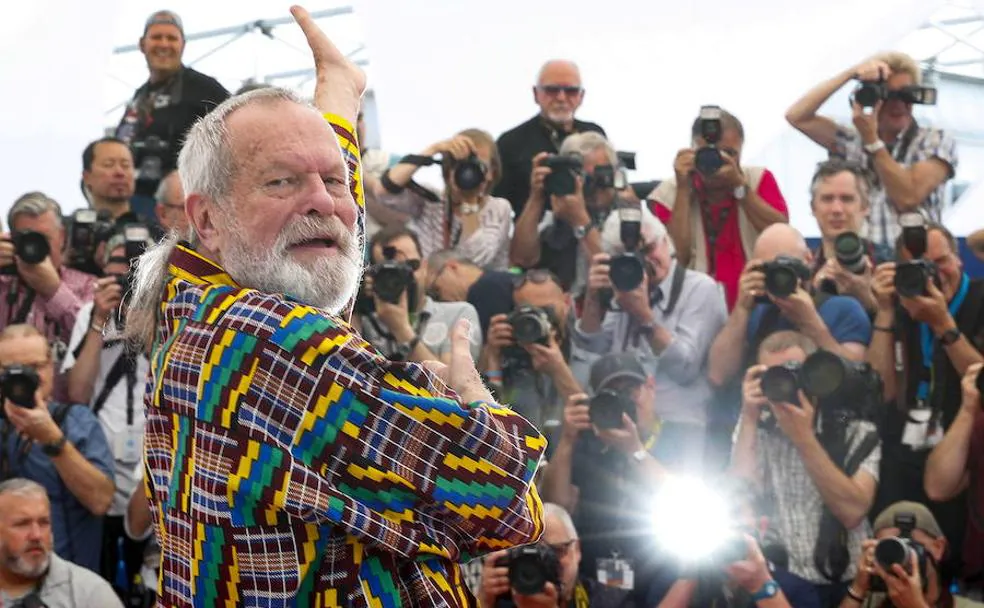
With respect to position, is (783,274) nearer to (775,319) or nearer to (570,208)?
(775,319)

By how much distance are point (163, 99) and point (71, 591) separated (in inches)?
82.0

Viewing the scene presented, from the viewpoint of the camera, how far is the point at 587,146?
18.5 feet

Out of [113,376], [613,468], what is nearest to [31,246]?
[113,376]

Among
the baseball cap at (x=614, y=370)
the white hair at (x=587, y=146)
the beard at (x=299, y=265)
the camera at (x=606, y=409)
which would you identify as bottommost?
the camera at (x=606, y=409)

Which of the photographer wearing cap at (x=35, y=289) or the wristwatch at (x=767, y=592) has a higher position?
the photographer wearing cap at (x=35, y=289)

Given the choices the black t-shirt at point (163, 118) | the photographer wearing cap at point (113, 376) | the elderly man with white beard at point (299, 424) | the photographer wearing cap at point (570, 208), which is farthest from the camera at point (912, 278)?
the elderly man with white beard at point (299, 424)

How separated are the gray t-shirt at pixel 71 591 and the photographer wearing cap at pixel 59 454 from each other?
322mm

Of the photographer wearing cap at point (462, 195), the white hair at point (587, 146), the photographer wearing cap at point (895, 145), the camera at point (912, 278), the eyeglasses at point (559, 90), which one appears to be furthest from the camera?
the eyeglasses at point (559, 90)

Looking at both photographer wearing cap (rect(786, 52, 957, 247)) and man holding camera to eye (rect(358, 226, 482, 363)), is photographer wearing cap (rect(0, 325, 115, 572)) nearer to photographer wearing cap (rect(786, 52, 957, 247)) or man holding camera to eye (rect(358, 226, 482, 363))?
man holding camera to eye (rect(358, 226, 482, 363))

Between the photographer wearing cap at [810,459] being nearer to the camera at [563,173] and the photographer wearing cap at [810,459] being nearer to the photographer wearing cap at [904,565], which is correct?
the photographer wearing cap at [904,565]

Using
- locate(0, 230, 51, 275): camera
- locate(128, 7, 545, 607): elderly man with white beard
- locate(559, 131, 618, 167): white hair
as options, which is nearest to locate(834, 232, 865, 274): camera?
locate(559, 131, 618, 167): white hair

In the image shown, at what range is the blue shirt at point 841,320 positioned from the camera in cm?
516

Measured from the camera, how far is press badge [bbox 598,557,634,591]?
4867 millimetres

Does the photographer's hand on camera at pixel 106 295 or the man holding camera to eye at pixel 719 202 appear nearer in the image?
the photographer's hand on camera at pixel 106 295
